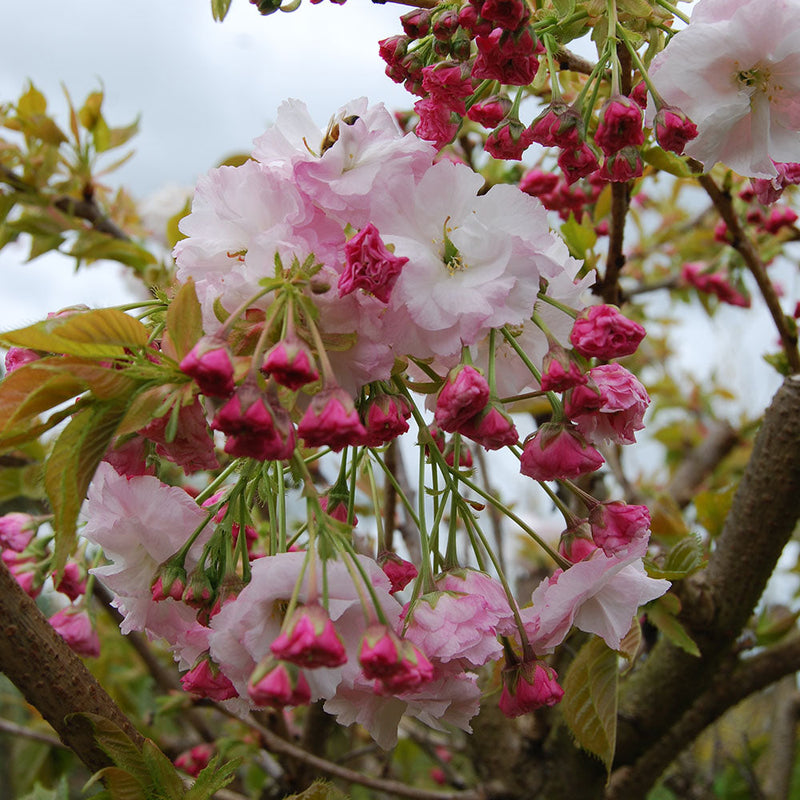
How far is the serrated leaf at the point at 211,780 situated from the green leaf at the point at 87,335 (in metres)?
0.41

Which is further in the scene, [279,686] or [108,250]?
[108,250]

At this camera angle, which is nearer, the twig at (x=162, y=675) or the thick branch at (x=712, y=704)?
the thick branch at (x=712, y=704)

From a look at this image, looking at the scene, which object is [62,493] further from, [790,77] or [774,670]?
[774,670]

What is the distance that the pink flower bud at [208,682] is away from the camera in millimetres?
713

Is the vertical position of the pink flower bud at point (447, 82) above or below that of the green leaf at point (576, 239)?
below

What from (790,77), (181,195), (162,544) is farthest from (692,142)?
(181,195)

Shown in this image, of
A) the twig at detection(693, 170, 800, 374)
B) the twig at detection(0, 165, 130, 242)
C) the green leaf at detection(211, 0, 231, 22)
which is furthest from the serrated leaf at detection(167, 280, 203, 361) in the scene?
the twig at detection(0, 165, 130, 242)

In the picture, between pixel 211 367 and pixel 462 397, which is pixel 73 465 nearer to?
pixel 211 367

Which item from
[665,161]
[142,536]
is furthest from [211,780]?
[665,161]

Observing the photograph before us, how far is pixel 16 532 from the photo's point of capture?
1.20 m

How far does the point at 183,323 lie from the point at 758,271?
3.72ft

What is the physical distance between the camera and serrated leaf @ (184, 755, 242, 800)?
79cm

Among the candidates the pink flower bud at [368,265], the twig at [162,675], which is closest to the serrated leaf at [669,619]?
the pink flower bud at [368,265]

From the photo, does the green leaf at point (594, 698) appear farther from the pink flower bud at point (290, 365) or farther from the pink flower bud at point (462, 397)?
the pink flower bud at point (290, 365)
